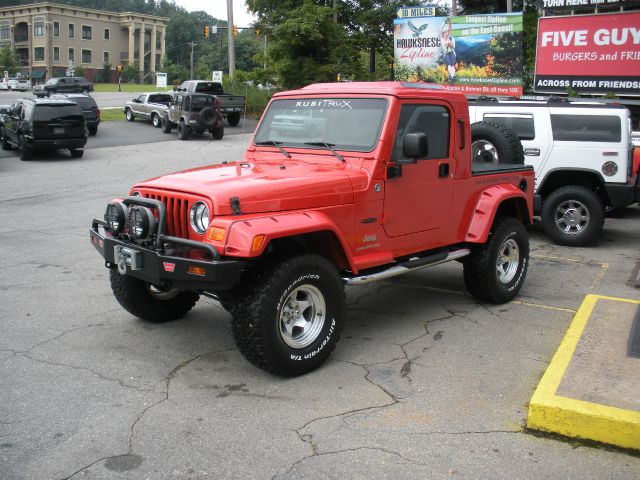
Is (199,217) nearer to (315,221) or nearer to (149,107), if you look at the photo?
(315,221)

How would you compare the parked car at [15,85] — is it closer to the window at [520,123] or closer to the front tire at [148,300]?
the window at [520,123]

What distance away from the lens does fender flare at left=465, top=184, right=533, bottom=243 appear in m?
6.57

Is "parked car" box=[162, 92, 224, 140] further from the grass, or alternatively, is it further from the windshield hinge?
the grass

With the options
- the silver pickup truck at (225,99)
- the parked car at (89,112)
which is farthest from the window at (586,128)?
the silver pickup truck at (225,99)

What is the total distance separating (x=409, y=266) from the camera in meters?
5.89

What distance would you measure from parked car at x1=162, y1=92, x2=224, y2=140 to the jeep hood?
2155cm

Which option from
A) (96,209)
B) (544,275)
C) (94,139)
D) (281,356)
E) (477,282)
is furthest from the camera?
(94,139)

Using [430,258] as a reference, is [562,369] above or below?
below

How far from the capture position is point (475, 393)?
15.8 feet

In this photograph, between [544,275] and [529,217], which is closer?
[529,217]

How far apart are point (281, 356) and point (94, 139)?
23495mm

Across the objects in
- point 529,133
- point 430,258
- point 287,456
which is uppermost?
point 529,133

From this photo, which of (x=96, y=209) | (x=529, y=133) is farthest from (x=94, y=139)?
(x=529, y=133)

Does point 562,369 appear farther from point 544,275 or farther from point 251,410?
point 544,275
